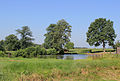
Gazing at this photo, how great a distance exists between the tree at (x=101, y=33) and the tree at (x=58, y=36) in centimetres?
873

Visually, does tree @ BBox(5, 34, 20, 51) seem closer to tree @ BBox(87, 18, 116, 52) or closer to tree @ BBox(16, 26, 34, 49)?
tree @ BBox(16, 26, 34, 49)

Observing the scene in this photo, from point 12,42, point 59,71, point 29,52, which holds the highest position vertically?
point 12,42

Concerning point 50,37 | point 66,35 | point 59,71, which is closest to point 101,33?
point 66,35

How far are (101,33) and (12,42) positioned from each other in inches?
1548

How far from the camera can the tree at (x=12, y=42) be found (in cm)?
6628

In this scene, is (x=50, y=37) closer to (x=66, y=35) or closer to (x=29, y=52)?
(x=66, y=35)

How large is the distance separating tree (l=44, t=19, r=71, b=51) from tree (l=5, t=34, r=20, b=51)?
14.5 metres

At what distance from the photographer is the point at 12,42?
6731 cm

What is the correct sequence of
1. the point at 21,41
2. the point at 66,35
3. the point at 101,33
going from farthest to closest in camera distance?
1. the point at 21,41
2. the point at 66,35
3. the point at 101,33

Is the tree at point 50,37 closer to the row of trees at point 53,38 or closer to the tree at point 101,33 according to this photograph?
the row of trees at point 53,38

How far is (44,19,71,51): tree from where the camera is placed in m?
56.7

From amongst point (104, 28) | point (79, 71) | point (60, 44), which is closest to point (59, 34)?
point (60, 44)

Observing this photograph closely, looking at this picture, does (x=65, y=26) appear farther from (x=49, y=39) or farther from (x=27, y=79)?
(x=27, y=79)

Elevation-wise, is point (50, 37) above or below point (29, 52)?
above
